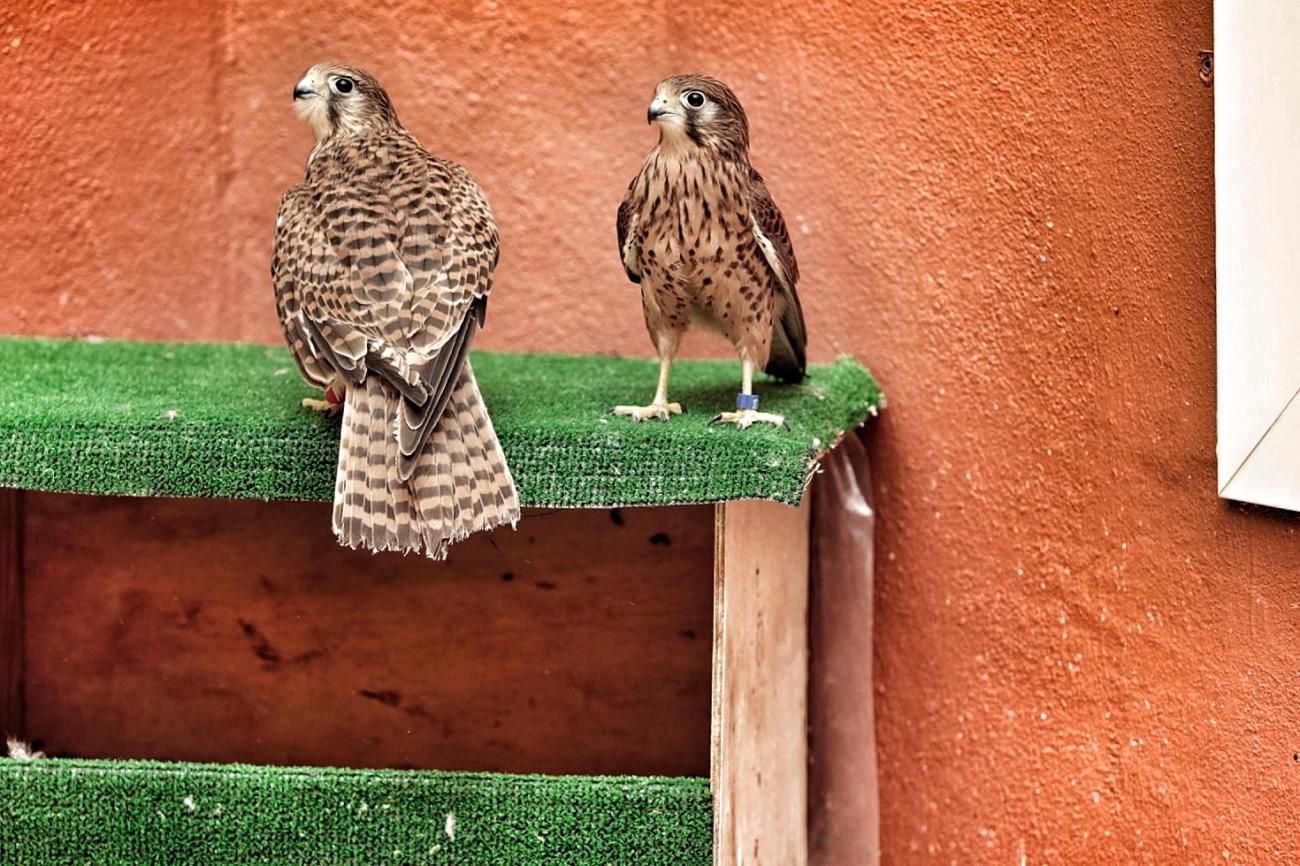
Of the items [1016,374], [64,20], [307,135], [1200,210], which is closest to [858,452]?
[1016,374]

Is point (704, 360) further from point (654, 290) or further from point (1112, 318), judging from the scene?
point (1112, 318)

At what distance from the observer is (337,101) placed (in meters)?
2.01

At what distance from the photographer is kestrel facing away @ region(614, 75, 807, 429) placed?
1855mm

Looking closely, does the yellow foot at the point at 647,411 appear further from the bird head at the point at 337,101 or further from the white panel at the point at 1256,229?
the white panel at the point at 1256,229

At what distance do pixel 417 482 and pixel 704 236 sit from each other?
57 cm

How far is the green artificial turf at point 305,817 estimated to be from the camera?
1767mm

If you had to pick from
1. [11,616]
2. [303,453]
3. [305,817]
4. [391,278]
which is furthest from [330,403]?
[11,616]

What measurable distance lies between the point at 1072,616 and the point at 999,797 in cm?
33

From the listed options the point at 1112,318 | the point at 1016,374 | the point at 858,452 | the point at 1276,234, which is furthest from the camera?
the point at 858,452

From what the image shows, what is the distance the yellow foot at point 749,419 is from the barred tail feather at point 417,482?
0.34m

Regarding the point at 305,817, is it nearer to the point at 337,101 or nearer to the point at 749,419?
the point at 749,419

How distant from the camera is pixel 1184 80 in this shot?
1.65 metres

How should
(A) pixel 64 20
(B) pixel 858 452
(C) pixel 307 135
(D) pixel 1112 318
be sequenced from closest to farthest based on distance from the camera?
(D) pixel 1112 318 → (B) pixel 858 452 → (A) pixel 64 20 → (C) pixel 307 135

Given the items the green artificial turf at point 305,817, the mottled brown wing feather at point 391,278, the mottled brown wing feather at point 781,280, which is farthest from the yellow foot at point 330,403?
the mottled brown wing feather at point 781,280
